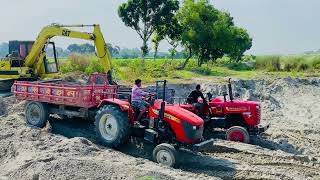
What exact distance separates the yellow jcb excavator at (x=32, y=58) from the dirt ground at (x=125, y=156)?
3749 mm

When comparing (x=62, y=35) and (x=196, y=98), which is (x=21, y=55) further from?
(x=196, y=98)

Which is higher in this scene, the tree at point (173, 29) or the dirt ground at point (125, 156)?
the tree at point (173, 29)

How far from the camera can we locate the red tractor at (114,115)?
10914 millimetres

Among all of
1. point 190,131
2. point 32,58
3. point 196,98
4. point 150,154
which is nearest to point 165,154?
point 190,131

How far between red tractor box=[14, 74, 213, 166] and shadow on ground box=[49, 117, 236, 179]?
39 cm

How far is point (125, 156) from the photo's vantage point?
11.0m

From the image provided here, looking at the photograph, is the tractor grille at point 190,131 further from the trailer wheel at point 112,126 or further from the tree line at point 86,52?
the tree line at point 86,52

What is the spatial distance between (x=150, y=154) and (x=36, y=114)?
4168mm

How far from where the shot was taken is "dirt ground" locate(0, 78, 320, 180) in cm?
951

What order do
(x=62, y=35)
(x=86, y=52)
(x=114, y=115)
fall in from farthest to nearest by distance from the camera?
1. (x=86, y=52)
2. (x=62, y=35)
3. (x=114, y=115)

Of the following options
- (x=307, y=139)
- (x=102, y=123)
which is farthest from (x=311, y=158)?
(x=102, y=123)

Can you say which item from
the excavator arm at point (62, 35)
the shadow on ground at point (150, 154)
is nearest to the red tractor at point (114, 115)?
the shadow on ground at point (150, 154)

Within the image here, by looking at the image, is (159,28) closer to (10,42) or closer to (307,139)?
(10,42)

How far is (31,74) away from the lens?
2069cm
